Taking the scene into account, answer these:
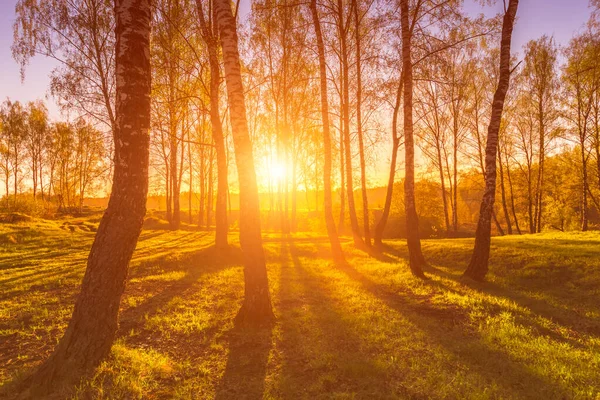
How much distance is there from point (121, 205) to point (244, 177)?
8.07ft

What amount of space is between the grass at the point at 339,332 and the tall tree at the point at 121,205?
60 centimetres

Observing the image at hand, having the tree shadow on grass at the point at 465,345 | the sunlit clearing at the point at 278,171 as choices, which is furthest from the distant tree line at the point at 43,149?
the tree shadow on grass at the point at 465,345

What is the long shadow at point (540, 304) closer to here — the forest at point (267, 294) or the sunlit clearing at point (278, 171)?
the forest at point (267, 294)

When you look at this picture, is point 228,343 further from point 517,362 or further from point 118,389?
point 517,362

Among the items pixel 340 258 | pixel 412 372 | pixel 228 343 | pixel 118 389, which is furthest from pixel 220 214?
pixel 412 372

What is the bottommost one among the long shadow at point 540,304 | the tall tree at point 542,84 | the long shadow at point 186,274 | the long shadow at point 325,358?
the long shadow at point 540,304

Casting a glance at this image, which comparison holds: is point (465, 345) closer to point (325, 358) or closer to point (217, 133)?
point (325, 358)

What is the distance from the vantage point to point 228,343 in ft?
18.6

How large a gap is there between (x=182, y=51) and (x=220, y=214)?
9.67 metres

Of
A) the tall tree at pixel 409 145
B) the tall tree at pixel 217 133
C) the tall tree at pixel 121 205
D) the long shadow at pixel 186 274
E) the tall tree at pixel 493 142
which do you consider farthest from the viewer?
the tall tree at pixel 217 133

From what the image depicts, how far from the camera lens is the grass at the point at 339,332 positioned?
424 centimetres

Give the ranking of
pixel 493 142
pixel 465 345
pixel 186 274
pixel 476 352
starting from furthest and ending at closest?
pixel 186 274, pixel 493 142, pixel 465 345, pixel 476 352

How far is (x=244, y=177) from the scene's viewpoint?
647 cm

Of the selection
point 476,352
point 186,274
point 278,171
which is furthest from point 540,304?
point 278,171
